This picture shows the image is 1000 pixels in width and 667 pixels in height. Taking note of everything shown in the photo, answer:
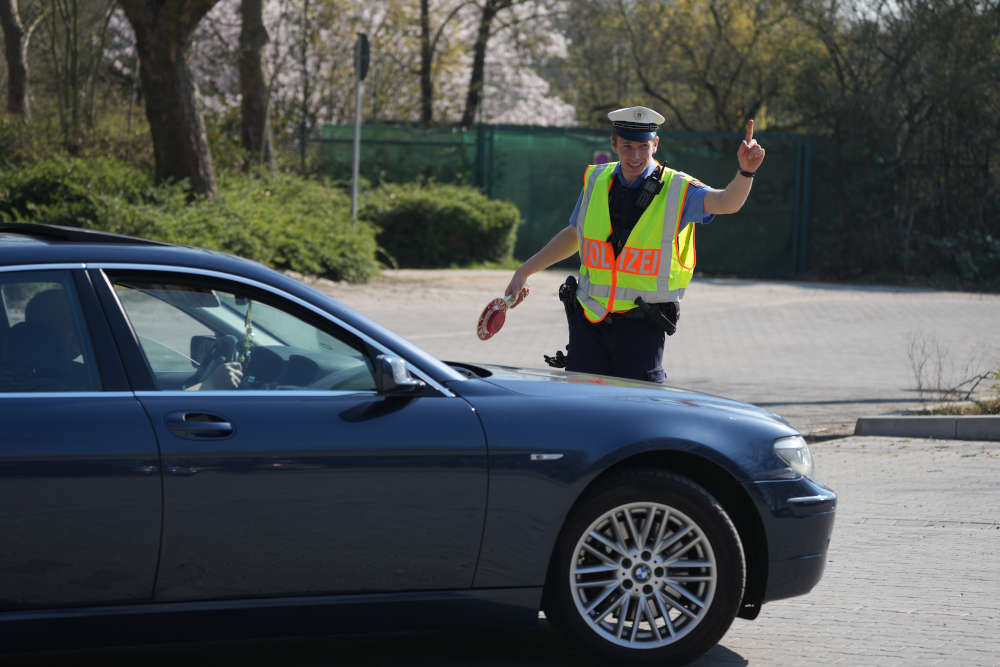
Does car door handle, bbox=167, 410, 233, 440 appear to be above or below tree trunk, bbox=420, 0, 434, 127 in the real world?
below

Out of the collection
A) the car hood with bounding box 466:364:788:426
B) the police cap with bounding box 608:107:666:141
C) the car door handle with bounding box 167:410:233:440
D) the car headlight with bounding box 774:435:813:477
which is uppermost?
→ the police cap with bounding box 608:107:666:141

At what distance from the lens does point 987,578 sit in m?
5.77

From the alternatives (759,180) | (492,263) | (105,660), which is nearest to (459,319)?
(492,263)

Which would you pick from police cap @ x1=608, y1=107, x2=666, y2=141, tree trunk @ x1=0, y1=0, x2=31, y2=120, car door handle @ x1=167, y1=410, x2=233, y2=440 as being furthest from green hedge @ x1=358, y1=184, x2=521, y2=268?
car door handle @ x1=167, y1=410, x2=233, y2=440

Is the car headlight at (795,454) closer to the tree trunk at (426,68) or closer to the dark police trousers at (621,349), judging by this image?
the dark police trousers at (621,349)

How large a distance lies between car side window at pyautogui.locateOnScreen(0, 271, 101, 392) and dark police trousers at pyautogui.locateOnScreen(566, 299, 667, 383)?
2.39 metres

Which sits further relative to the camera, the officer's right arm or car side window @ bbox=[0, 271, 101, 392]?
the officer's right arm

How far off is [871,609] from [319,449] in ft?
7.94

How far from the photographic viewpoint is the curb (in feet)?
30.0

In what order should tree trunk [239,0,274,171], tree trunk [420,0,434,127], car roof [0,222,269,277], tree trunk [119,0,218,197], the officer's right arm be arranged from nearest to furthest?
car roof [0,222,269,277]
the officer's right arm
tree trunk [119,0,218,197]
tree trunk [239,0,274,171]
tree trunk [420,0,434,127]

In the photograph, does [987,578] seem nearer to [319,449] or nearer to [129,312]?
[319,449]

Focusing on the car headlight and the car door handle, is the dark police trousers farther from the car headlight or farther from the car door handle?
the car door handle

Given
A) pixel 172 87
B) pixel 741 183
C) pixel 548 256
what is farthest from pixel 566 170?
pixel 741 183

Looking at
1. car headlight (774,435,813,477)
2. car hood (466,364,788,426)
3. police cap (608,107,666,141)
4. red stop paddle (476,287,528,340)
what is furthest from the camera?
red stop paddle (476,287,528,340)
